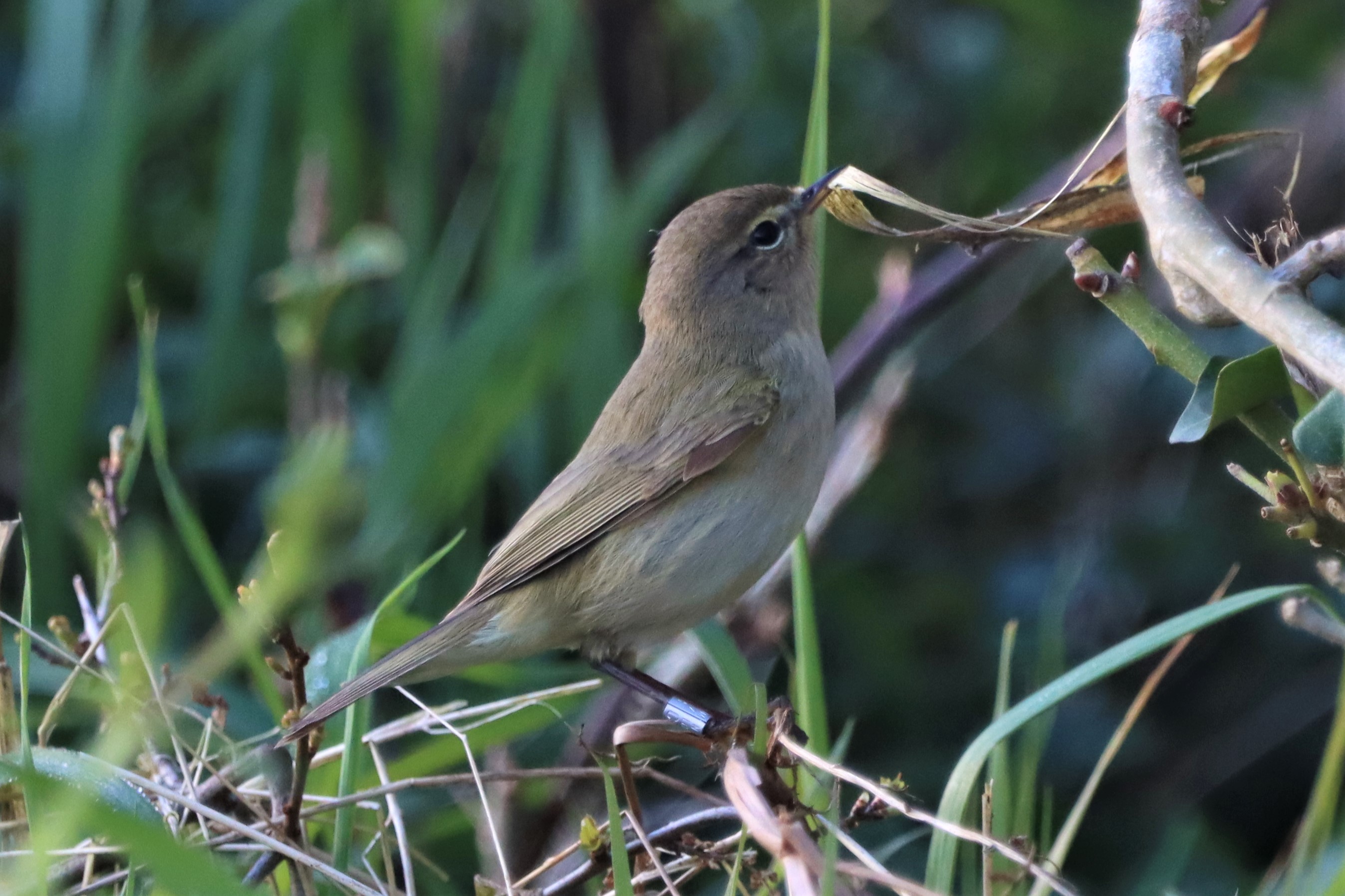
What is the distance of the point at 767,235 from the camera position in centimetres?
281

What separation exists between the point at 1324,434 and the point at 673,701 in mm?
1075

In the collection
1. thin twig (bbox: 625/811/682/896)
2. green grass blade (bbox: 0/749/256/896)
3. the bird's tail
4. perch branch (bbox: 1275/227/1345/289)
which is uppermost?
perch branch (bbox: 1275/227/1345/289)

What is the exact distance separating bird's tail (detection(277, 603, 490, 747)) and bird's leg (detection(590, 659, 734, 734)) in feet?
0.81

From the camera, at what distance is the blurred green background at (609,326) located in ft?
11.1

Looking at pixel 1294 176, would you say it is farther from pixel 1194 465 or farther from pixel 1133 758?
pixel 1194 465

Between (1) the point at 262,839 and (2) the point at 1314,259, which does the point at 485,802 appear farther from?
(2) the point at 1314,259

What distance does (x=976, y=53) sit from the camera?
4.19 m

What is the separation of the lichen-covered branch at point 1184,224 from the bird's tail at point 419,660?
1.18 metres

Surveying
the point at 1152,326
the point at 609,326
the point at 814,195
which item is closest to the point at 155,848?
the point at 1152,326

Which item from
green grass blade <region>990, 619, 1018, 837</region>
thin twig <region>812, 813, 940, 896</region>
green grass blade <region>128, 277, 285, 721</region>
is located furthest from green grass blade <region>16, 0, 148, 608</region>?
thin twig <region>812, 813, 940, 896</region>

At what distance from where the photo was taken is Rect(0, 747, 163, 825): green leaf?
1.60 metres

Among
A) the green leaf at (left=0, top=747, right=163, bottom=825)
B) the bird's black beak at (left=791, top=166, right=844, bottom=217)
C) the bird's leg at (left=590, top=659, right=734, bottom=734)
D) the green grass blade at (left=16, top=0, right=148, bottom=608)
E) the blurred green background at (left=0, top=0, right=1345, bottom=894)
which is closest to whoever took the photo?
the green leaf at (left=0, top=747, right=163, bottom=825)

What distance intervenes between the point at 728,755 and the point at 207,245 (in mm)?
3253

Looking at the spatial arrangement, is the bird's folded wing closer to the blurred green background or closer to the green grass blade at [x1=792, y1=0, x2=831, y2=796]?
the green grass blade at [x1=792, y1=0, x2=831, y2=796]
